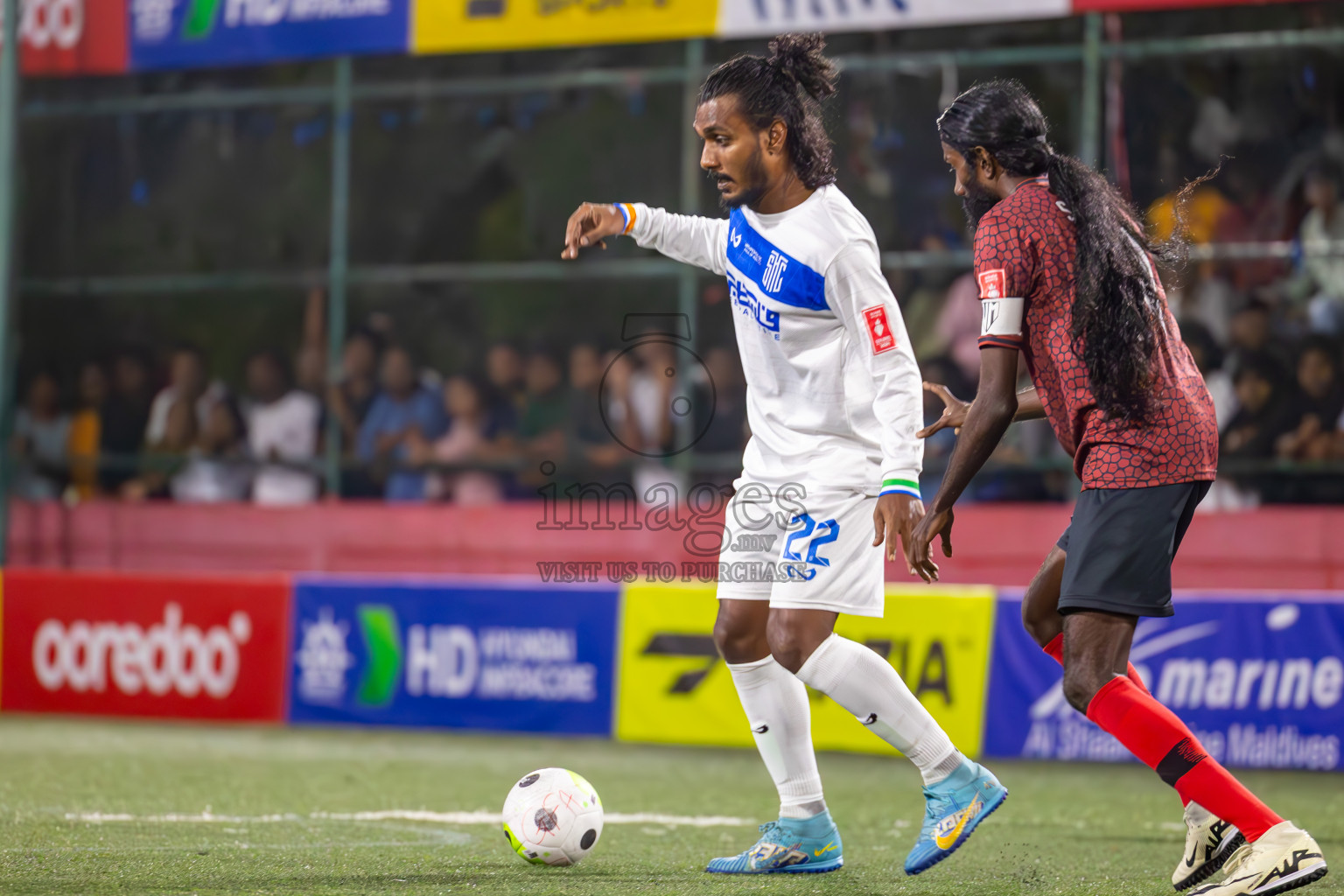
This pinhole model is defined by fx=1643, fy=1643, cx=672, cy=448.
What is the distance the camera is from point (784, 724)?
4.95 metres

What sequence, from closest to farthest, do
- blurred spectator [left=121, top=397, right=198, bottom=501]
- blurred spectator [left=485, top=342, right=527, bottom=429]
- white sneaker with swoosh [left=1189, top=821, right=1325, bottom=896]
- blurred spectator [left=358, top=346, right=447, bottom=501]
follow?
white sneaker with swoosh [left=1189, top=821, right=1325, bottom=896] → blurred spectator [left=358, top=346, right=447, bottom=501] → blurred spectator [left=485, top=342, right=527, bottom=429] → blurred spectator [left=121, top=397, right=198, bottom=501]

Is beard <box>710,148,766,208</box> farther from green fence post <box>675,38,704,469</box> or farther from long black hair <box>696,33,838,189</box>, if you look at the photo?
green fence post <box>675,38,704,469</box>

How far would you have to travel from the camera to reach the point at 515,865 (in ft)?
16.1

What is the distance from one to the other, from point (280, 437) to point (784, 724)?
868 centimetres

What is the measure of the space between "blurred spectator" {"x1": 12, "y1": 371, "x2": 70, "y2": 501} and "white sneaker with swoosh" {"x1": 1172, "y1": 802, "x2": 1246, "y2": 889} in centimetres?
1105

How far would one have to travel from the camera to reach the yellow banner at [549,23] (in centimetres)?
1127

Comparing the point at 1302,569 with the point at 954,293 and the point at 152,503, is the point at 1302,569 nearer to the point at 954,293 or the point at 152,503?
the point at 954,293

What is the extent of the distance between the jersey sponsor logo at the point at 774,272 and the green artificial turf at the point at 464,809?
170 cm

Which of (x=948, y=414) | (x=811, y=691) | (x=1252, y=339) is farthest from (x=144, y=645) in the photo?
(x=1252, y=339)

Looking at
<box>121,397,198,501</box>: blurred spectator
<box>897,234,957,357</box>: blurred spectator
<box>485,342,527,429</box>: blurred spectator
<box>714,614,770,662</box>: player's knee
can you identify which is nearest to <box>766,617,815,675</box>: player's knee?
<box>714,614,770,662</box>: player's knee

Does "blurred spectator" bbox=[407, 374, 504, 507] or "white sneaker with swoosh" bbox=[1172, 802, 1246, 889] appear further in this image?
"blurred spectator" bbox=[407, 374, 504, 507]

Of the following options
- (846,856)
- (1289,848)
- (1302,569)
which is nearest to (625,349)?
(1302,569)

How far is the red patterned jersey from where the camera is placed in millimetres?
4164

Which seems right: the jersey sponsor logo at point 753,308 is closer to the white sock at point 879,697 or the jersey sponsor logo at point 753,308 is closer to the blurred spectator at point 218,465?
the white sock at point 879,697
